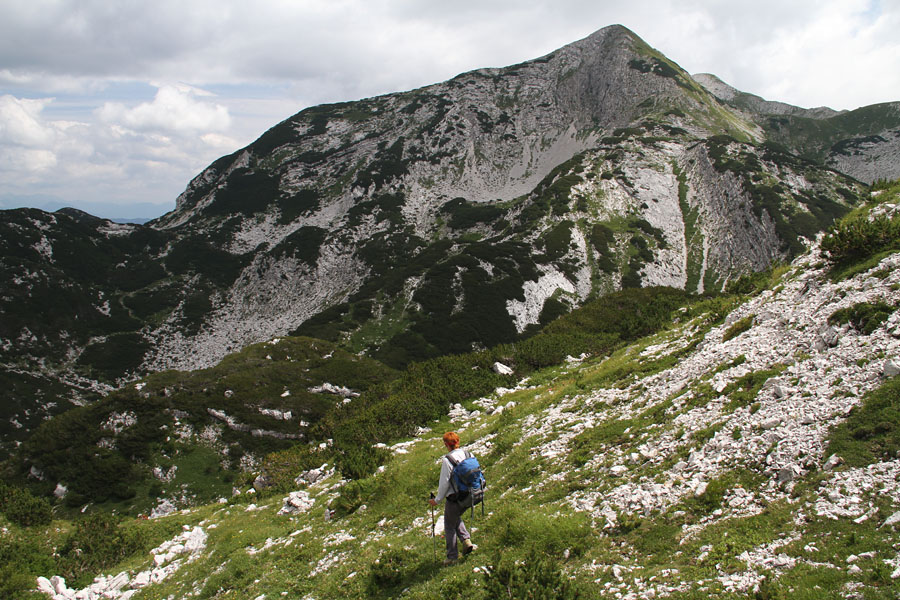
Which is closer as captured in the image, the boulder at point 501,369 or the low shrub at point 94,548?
the low shrub at point 94,548

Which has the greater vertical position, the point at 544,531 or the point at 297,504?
the point at 544,531

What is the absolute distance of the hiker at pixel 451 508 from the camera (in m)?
9.21

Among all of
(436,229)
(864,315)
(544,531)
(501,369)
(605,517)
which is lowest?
(501,369)

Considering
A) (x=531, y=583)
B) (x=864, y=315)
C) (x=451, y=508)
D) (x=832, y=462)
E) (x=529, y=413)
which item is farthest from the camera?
(x=529, y=413)

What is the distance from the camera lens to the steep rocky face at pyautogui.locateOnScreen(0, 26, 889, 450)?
7956 centimetres

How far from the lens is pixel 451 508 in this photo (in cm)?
939

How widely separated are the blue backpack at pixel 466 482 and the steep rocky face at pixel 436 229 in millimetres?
54862

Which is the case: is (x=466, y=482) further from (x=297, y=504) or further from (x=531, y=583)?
(x=297, y=504)

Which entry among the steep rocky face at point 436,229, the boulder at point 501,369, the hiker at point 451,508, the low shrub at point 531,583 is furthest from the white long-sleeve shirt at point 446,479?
the steep rocky face at point 436,229

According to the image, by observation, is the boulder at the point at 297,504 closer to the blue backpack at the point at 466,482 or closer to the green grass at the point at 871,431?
the blue backpack at the point at 466,482

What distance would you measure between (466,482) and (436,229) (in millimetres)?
128602

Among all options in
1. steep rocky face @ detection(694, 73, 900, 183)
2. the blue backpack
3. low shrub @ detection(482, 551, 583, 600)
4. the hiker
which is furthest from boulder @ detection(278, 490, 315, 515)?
steep rocky face @ detection(694, 73, 900, 183)

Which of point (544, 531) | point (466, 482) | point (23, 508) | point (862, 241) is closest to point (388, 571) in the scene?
point (466, 482)

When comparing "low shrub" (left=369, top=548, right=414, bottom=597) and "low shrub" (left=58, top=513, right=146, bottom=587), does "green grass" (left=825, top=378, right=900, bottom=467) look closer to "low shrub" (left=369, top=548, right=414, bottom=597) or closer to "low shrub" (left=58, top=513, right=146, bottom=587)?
"low shrub" (left=369, top=548, right=414, bottom=597)
